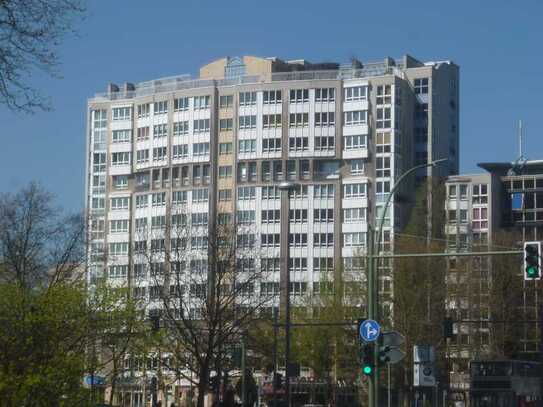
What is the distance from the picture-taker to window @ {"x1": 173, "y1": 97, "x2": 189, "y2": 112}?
466 feet

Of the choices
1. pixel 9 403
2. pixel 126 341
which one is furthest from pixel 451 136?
pixel 9 403

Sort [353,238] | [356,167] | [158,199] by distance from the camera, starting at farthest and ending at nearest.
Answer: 1. [158,199]
2. [356,167]
3. [353,238]

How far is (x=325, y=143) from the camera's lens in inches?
5344

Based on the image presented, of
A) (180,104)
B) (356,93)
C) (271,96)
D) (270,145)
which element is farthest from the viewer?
(180,104)

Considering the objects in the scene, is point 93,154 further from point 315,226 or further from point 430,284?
point 430,284

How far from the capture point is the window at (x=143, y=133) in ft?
478

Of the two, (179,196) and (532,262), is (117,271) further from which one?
(532,262)

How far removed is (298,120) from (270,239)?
43.9ft

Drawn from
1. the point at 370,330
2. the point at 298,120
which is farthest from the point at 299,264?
the point at 370,330

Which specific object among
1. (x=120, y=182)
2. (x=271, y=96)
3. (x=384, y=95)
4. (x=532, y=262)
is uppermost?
(x=271, y=96)

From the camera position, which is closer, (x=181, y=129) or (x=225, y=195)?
(x=225, y=195)

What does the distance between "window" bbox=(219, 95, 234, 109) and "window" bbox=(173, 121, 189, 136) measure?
461 cm

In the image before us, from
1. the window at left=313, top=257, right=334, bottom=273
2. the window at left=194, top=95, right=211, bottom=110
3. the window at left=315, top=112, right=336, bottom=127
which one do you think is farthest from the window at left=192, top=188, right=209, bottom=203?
the window at left=315, top=112, right=336, bottom=127

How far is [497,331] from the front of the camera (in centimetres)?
7838
